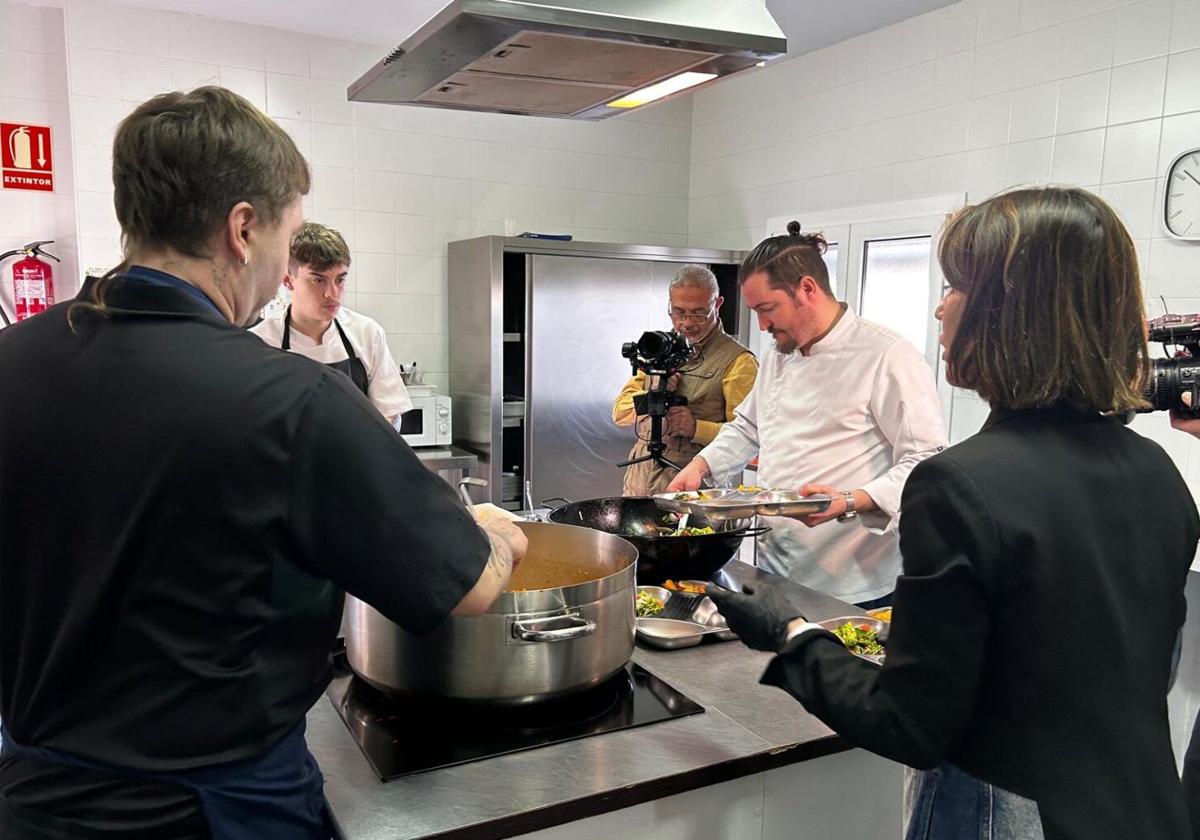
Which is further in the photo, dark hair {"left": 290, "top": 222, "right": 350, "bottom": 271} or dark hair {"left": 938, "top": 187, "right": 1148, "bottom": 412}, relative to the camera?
dark hair {"left": 290, "top": 222, "right": 350, "bottom": 271}

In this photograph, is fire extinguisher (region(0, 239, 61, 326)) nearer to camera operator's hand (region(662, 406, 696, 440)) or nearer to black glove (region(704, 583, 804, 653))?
camera operator's hand (region(662, 406, 696, 440))

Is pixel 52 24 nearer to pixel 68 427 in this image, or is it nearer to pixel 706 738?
pixel 68 427

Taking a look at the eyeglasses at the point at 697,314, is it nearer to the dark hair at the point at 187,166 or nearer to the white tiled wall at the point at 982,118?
the white tiled wall at the point at 982,118

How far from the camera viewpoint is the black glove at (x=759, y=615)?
→ 3.86 ft

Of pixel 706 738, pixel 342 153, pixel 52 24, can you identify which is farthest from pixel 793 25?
pixel 706 738

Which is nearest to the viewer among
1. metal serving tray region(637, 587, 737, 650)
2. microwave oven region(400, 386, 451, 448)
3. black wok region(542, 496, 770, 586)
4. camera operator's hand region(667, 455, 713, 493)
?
metal serving tray region(637, 587, 737, 650)

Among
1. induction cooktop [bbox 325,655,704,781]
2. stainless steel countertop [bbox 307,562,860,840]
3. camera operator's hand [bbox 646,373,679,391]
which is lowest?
stainless steel countertop [bbox 307,562,860,840]

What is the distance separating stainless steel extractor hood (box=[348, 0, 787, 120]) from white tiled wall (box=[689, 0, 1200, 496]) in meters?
1.90

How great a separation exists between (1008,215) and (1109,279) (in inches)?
5.2

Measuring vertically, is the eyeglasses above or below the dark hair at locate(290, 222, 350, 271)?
below

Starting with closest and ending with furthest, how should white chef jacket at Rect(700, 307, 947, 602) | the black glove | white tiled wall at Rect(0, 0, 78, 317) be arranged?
1. the black glove
2. white chef jacket at Rect(700, 307, 947, 602)
3. white tiled wall at Rect(0, 0, 78, 317)

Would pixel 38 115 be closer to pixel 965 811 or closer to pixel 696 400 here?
pixel 696 400

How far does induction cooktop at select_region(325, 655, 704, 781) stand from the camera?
3.93 ft

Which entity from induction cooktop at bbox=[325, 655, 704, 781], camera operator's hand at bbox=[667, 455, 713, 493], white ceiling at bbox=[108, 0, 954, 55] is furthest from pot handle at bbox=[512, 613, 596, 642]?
white ceiling at bbox=[108, 0, 954, 55]
